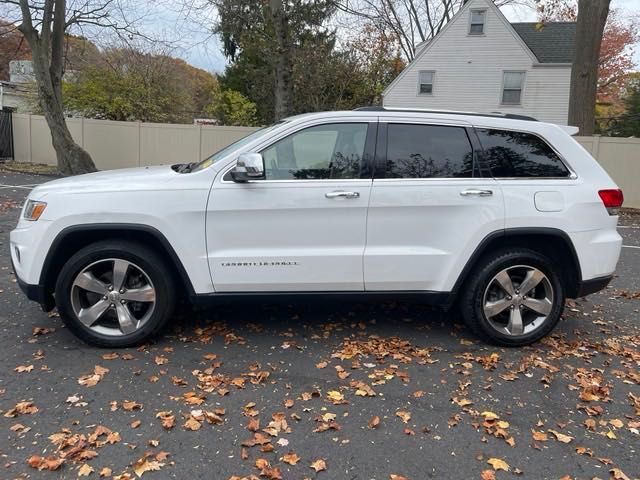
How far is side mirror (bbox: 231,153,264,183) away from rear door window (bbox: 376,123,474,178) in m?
0.98

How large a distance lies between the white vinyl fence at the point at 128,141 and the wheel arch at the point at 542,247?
1107 centimetres

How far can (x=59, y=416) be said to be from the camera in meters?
3.19

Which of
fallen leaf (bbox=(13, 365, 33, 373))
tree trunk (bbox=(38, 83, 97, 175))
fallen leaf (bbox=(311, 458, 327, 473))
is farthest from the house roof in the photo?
fallen leaf (bbox=(13, 365, 33, 373))

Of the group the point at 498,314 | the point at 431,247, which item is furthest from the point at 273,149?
the point at 498,314

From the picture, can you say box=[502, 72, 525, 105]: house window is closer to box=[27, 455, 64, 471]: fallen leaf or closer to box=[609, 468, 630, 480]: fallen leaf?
box=[609, 468, 630, 480]: fallen leaf

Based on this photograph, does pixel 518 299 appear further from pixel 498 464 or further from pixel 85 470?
pixel 85 470

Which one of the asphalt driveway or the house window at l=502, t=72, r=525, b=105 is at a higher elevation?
the house window at l=502, t=72, r=525, b=105

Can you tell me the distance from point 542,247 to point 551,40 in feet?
83.3

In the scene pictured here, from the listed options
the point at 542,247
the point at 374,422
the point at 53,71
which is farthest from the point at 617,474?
the point at 53,71

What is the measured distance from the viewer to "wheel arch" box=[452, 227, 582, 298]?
4.14 m

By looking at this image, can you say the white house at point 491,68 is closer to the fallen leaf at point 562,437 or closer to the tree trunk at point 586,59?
the tree trunk at point 586,59

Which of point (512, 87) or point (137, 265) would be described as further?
point (512, 87)

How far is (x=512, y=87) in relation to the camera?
83.5 feet

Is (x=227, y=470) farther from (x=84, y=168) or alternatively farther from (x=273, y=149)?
(x=84, y=168)
